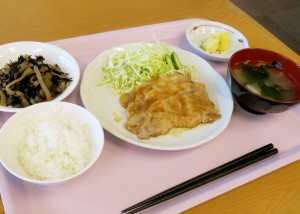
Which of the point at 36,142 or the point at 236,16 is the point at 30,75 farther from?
the point at 236,16

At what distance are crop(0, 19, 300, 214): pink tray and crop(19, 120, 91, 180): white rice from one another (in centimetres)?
10

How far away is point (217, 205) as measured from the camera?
1.23 m

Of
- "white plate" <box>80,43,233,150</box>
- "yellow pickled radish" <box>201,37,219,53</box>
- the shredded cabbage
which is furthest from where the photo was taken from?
"yellow pickled radish" <box>201,37,219,53</box>

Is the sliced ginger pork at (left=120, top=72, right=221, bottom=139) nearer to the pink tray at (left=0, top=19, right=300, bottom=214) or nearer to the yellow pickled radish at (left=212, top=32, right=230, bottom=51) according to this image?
the pink tray at (left=0, top=19, right=300, bottom=214)

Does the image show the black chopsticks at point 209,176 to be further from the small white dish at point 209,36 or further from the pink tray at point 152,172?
the small white dish at point 209,36

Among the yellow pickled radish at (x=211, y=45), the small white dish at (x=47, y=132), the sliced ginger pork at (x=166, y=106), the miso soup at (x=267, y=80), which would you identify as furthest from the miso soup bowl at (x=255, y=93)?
the small white dish at (x=47, y=132)

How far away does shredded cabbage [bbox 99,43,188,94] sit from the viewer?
1.77 meters

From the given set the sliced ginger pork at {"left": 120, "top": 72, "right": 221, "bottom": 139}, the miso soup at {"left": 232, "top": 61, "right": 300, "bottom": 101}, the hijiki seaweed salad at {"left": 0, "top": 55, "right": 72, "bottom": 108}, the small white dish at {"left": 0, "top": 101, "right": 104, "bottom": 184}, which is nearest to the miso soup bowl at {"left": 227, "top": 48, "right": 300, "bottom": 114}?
the miso soup at {"left": 232, "top": 61, "right": 300, "bottom": 101}

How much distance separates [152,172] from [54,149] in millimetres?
456

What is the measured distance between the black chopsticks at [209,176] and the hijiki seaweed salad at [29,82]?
77cm

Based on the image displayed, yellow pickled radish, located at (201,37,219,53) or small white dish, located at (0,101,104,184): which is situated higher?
small white dish, located at (0,101,104,184)

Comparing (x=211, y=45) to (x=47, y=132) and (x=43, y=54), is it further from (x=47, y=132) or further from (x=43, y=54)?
(x=47, y=132)

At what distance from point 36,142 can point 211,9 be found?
198 cm

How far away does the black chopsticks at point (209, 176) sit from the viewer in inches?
45.8
